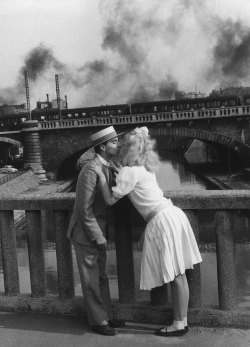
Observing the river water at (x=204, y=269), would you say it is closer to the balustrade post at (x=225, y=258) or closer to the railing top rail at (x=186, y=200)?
the balustrade post at (x=225, y=258)

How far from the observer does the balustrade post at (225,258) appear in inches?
139

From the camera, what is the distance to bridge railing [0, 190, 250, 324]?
139 inches

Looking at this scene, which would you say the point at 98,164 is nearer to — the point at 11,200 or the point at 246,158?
the point at 11,200

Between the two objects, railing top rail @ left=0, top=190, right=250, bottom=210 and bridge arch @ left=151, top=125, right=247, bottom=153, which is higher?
bridge arch @ left=151, top=125, right=247, bottom=153

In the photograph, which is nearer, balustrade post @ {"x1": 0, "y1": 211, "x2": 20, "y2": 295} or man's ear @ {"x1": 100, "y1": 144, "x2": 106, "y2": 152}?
man's ear @ {"x1": 100, "y1": 144, "x2": 106, "y2": 152}

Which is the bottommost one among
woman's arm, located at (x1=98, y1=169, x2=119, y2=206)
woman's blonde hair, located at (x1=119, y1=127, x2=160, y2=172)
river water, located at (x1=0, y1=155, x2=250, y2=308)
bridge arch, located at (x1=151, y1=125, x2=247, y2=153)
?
river water, located at (x1=0, y1=155, x2=250, y2=308)

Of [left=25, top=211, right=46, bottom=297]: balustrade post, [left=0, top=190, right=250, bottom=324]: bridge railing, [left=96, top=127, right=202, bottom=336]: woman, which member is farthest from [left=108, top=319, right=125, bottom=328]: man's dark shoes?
[left=25, top=211, right=46, bottom=297]: balustrade post

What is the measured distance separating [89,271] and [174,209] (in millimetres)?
756

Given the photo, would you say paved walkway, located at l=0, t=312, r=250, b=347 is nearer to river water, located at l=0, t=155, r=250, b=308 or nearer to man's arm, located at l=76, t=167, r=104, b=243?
river water, located at l=0, t=155, r=250, b=308

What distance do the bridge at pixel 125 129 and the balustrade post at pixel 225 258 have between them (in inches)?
1545

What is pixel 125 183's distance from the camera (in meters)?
3.34

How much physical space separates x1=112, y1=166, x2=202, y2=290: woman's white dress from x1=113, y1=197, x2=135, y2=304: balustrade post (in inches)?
10.8

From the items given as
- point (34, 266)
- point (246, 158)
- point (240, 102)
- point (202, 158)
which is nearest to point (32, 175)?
point (246, 158)

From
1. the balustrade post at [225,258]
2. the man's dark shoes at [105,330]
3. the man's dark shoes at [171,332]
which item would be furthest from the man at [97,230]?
the balustrade post at [225,258]
